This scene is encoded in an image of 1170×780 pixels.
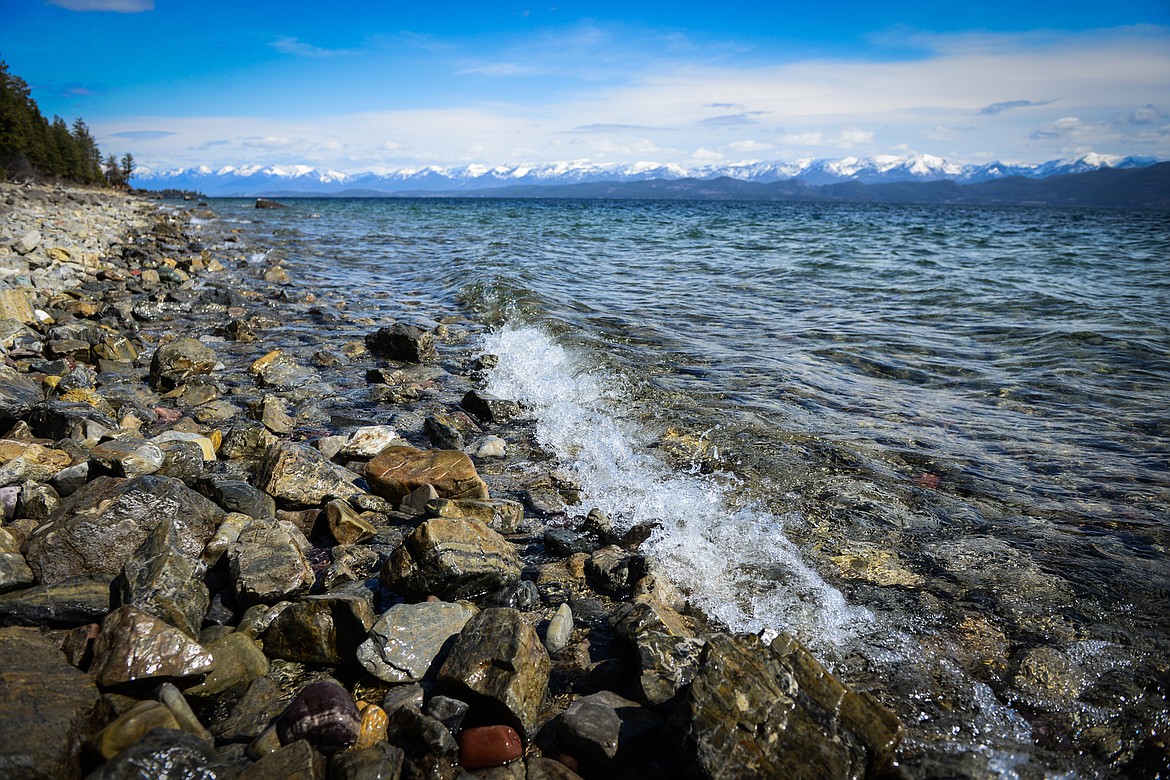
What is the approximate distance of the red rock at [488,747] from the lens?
2.80 meters

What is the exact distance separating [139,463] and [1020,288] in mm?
21121

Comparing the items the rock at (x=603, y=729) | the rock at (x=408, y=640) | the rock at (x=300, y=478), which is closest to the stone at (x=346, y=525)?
the rock at (x=300, y=478)

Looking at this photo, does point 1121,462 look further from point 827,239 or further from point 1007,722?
point 827,239

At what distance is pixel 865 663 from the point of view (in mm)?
3551

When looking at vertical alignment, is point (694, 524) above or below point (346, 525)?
below

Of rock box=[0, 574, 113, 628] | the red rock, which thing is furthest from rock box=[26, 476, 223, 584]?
the red rock

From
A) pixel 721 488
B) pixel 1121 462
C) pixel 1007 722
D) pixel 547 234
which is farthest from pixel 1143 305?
pixel 547 234

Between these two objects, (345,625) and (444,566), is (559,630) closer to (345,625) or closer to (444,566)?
(444,566)

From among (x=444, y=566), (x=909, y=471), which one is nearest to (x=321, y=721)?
(x=444, y=566)

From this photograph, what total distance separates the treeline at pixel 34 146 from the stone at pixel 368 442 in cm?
6753

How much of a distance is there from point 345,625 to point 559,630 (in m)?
1.23

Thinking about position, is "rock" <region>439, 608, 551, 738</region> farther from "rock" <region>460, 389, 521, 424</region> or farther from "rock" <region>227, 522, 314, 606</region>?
"rock" <region>460, 389, 521, 424</region>

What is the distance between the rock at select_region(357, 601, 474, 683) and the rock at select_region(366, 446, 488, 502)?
175cm

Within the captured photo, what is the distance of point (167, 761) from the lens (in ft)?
7.79
